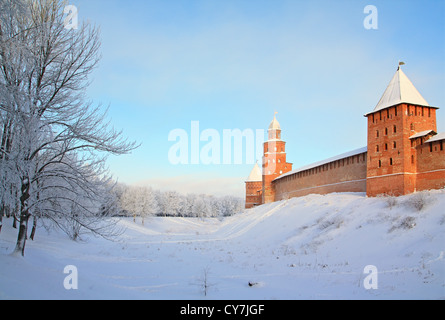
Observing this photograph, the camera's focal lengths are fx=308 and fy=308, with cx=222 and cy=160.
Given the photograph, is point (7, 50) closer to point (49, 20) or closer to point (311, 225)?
point (49, 20)

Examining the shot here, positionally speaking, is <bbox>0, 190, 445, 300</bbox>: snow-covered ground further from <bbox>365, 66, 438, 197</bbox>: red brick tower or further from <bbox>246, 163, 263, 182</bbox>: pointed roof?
<bbox>246, 163, 263, 182</bbox>: pointed roof

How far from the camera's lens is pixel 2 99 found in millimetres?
7012

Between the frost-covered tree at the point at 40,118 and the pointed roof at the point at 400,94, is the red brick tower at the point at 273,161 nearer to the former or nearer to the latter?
the pointed roof at the point at 400,94

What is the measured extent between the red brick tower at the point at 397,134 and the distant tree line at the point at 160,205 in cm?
1834

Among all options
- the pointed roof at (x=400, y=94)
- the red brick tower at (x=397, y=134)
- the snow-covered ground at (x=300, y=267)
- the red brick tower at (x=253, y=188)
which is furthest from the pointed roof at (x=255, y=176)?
the snow-covered ground at (x=300, y=267)

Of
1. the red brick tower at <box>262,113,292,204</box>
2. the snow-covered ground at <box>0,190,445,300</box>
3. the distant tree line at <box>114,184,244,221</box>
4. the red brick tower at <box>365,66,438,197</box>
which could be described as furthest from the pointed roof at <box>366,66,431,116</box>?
the red brick tower at <box>262,113,292,204</box>

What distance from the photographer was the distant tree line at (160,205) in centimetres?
5245

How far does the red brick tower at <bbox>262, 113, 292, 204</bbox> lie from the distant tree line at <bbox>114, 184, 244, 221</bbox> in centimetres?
2087

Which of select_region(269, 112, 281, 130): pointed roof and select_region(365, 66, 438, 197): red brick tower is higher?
select_region(269, 112, 281, 130): pointed roof

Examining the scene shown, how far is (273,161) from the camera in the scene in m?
50.2

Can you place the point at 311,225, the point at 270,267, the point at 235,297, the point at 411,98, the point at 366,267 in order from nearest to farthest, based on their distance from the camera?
1. the point at 235,297
2. the point at 366,267
3. the point at 270,267
4. the point at 311,225
5. the point at 411,98

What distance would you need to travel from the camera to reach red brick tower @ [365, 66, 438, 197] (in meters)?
21.3

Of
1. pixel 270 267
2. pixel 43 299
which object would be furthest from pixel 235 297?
pixel 270 267

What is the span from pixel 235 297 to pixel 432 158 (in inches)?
761
